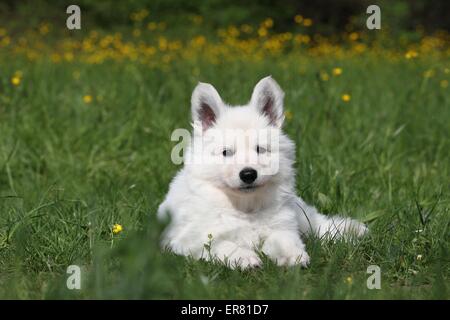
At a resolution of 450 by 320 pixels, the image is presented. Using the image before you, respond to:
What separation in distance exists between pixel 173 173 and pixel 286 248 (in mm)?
1880

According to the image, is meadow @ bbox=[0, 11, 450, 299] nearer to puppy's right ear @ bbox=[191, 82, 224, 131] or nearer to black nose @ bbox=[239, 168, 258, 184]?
black nose @ bbox=[239, 168, 258, 184]

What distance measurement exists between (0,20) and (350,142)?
1030cm

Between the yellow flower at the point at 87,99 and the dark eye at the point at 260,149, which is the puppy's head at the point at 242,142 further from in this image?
the yellow flower at the point at 87,99

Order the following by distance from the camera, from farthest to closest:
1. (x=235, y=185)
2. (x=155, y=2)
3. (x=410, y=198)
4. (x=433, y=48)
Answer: (x=155, y=2) → (x=433, y=48) → (x=410, y=198) → (x=235, y=185)

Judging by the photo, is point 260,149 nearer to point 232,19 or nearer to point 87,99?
point 87,99

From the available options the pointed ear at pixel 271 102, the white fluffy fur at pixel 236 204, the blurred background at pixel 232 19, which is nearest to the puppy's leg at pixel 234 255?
the white fluffy fur at pixel 236 204

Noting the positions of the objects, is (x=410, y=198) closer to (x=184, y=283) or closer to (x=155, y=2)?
(x=184, y=283)

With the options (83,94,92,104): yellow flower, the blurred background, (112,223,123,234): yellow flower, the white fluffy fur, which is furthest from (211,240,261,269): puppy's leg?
the blurred background

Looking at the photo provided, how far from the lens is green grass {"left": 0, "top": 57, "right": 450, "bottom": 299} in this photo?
3348 mm

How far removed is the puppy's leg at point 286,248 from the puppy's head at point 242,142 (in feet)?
0.88

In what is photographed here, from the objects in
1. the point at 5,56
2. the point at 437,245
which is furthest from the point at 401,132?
the point at 5,56

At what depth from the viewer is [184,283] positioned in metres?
3.27

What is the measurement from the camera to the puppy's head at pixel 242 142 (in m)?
3.67

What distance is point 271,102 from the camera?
3.97 m
